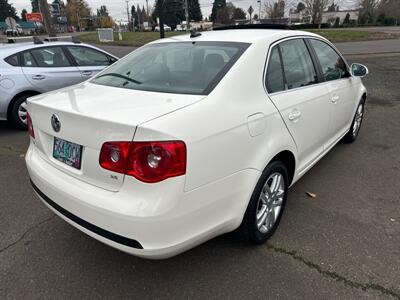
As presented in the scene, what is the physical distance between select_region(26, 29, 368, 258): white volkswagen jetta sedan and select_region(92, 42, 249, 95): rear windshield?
12mm

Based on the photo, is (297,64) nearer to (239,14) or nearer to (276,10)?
(276,10)

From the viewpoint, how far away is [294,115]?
281 centimetres

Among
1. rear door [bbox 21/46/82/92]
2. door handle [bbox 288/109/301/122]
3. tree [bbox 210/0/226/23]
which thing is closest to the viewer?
door handle [bbox 288/109/301/122]

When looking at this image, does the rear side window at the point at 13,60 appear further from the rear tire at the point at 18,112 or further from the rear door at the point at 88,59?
the rear door at the point at 88,59

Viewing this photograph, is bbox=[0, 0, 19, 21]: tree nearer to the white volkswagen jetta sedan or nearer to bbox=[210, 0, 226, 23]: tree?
bbox=[210, 0, 226, 23]: tree

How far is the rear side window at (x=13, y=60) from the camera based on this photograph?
579cm

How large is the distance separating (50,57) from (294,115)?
203 inches

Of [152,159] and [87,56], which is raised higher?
[87,56]

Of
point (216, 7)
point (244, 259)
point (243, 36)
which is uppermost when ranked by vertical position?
point (216, 7)

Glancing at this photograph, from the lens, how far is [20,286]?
7.78ft

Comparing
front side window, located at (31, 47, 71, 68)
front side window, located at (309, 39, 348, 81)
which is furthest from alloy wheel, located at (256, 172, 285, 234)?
front side window, located at (31, 47, 71, 68)

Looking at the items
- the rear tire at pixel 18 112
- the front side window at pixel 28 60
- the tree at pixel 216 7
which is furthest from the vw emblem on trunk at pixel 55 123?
the tree at pixel 216 7

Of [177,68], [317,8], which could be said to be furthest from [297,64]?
[317,8]

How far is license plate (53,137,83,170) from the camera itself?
214 centimetres
